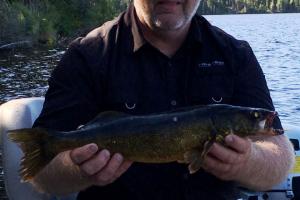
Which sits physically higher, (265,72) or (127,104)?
(127,104)

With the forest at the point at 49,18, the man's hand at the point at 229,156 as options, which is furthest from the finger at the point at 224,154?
the forest at the point at 49,18

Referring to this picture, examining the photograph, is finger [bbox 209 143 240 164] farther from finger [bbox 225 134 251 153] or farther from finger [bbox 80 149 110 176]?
finger [bbox 80 149 110 176]

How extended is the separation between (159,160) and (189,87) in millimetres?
818

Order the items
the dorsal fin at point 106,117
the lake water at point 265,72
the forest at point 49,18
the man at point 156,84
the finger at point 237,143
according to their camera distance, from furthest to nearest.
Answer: the forest at point 49,18
the lake water at point 265,72
the man at point 156,84
the dorsal fin at point 106,117
the finger at point 237,143

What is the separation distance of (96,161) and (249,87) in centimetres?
136

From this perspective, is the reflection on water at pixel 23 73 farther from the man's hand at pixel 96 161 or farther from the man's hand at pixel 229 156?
the man's hand at pixel 229 156

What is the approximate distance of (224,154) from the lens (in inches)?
127

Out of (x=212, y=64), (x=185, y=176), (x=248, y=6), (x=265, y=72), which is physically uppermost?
(x=212, y=64)

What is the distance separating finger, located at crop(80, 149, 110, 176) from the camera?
329 cm

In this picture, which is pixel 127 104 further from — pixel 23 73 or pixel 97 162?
pixel 23 73

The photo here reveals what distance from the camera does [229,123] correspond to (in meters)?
3.32

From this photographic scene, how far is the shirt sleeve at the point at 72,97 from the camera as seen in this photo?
395cm

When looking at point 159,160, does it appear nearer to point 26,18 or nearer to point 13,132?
point 13,132

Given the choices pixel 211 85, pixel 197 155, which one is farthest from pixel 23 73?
pixel 197 155
